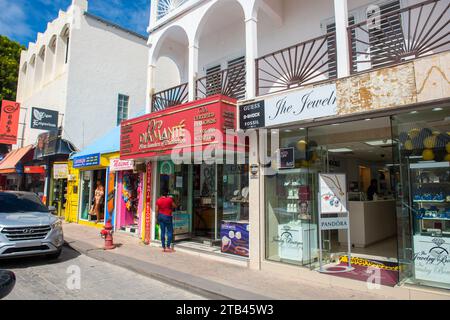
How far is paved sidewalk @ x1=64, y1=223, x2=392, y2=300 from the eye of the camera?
5.62 m

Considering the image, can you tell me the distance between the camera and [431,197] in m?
5.54

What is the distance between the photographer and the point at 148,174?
35.2 ft

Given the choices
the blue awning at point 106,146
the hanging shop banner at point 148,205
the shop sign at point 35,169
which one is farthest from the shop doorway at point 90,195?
the hanging shop banner at point 148,205

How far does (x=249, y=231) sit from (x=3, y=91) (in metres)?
24.9

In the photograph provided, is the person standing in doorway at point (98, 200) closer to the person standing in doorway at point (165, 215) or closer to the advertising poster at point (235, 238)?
the person standing in doorway at point (165, 215)

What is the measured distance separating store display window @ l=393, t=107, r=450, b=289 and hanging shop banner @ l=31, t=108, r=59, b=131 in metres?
15.8

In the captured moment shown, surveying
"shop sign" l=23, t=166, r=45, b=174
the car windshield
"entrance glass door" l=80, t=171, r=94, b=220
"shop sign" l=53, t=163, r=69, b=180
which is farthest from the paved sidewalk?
"shop sign" l=23, t=166, r=45, b=174

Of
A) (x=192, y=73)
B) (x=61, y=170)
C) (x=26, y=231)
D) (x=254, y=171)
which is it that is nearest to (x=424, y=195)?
(x=254, y=171)

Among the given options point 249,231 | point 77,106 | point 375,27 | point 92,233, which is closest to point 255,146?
point 249,231

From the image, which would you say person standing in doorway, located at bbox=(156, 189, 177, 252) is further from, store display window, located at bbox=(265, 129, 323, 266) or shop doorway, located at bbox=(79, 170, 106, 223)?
shop doorway, located at bbox=(79, 170, 106, 223)

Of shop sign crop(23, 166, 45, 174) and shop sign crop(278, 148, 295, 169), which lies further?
shop sign crop(23, 166, 45, 174)

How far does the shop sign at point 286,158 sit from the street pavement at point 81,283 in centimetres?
351

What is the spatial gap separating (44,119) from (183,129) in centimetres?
1108
